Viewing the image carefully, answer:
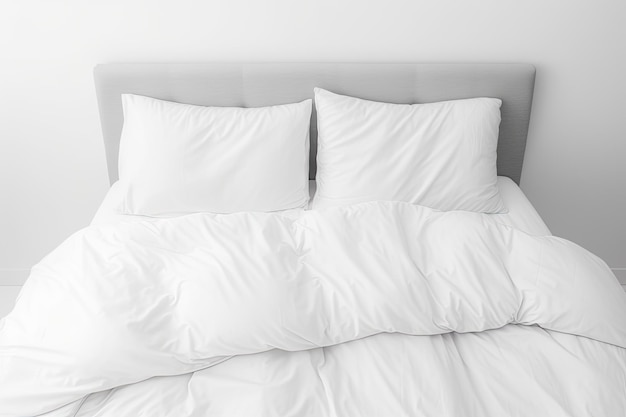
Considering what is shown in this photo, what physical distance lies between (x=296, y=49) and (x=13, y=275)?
1590 mm

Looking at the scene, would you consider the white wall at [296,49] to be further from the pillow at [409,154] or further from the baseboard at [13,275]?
the baseboard at [13,275]

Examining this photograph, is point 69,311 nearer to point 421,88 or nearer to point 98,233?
point 98,233

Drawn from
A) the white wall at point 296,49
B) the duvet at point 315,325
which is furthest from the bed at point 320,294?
the white wall at point 296,49

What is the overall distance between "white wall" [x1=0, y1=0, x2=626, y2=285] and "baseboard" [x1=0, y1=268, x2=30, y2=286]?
41 centimetres

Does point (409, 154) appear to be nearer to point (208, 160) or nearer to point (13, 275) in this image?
point (208, 160)

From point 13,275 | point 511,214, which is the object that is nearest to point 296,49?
point 511,214

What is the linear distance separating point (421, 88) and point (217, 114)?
74 centimetres

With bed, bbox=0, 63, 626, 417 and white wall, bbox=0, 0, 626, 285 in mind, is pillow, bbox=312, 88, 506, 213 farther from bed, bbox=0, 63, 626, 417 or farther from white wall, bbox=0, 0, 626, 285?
white wall, bbox=0, 0, 626, 285

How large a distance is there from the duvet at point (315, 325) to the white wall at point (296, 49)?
771mm

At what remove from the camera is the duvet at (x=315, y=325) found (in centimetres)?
131

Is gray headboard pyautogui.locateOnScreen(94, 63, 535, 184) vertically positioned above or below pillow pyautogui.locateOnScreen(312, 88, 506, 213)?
above

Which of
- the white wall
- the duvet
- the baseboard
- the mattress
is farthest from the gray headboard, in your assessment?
the baseboard

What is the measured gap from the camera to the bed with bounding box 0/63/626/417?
1.32m

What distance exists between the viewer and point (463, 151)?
6.64 feet
